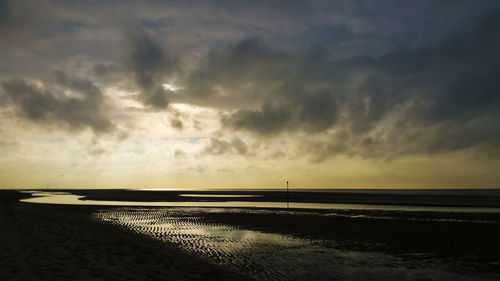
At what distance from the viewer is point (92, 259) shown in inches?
588

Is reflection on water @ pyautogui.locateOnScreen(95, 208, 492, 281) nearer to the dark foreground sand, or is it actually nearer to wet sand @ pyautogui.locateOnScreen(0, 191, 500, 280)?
wet sand @ pyautogui.locateOnScreen(0, 191, 500, 280)

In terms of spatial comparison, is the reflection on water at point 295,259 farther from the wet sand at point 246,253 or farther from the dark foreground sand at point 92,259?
the dark foreground sand at point 92,259

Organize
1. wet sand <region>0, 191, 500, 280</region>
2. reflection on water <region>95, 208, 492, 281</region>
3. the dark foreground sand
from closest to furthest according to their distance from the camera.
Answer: the dark foreground sand, wet sand <region>0, 191, 500, 280</region>, reflection on water <region>95, 208, 492, 281</region>

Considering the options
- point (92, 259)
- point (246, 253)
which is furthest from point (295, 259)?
point (92, 259)

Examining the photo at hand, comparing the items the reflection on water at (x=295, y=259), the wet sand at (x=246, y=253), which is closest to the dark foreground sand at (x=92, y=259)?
the wet sand at (x=246, y=253)

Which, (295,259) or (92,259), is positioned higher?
(92,259)

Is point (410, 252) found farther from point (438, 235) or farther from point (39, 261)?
point (39, 261)

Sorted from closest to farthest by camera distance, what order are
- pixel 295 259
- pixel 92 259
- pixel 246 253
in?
pixel 92 259, pixel 295 259, pixel 246 253

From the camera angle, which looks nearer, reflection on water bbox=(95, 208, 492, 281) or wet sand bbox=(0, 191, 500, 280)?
wet sand bbox=(0, 191, 500, 280)

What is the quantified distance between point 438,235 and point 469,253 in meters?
6.53

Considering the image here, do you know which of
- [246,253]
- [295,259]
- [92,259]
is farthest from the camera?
[246,253]

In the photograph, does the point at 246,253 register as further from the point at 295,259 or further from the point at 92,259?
the point at 92,259

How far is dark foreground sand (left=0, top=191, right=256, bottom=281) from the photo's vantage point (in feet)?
40.5

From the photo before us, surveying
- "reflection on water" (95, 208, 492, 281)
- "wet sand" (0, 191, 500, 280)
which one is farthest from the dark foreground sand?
"reflection on water" (95, 208, 492, 281)
